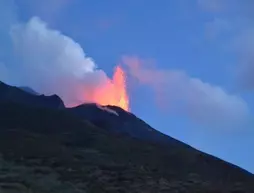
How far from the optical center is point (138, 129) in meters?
158

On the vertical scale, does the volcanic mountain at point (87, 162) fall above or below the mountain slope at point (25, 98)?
below

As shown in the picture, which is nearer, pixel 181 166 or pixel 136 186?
pixel 136 186

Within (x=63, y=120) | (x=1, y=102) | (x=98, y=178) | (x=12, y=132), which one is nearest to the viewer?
(x=98, y=178)

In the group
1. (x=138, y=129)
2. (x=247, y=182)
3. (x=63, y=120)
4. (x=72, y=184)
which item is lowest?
(x=72, y=184)

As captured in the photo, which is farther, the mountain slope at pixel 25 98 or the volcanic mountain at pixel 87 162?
the mountain slope at pixel 25 98

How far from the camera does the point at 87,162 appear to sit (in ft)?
310

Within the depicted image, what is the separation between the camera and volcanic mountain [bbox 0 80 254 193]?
82.4 meters

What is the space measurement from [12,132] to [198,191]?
1736 inches

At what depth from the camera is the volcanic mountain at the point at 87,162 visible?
3246 inches

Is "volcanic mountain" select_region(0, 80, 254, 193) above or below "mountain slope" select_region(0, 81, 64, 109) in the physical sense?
below

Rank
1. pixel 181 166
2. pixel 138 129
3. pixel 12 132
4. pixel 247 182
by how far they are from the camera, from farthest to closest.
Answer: pixel 138 129, pixel 12 132, pixel 181 166, pixel 247 182

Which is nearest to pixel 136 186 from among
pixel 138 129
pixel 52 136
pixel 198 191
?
pixel 198 191

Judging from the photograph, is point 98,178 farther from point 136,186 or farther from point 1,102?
point 1,102

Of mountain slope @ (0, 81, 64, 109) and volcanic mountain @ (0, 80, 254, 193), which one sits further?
mountain slope @ (0, 81, 64, 109)
